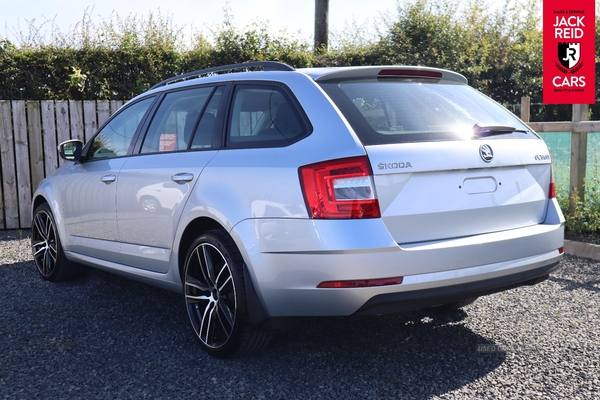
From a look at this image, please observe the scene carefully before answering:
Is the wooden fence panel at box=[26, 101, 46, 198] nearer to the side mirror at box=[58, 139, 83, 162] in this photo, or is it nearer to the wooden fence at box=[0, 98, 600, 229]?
the wooden fence at box=[0, 98, 600, 229]

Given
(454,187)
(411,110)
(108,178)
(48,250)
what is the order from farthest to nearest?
(48,250) → (108,178) → (411,110) → (454,187)

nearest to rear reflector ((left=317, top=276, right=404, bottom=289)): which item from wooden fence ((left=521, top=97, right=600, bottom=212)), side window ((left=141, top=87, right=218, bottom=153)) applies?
side window ((left=141, top=87, right=218, bottom=153))

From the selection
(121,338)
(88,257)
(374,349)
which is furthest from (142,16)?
(374,349)

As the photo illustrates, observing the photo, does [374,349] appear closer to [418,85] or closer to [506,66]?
[418,85]

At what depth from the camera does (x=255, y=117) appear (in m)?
3.88

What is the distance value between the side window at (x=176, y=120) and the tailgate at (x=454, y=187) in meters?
1.55

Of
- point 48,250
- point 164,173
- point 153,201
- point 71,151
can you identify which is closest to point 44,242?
point 48,250

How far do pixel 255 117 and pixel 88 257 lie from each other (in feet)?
7.50

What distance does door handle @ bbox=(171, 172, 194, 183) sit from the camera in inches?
157

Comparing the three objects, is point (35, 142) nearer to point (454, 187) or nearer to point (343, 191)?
point (343, 191)

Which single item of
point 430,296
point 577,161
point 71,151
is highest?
point 71,151

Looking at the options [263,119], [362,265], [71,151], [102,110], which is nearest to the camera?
[362,265]

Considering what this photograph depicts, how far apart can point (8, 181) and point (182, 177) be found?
599 cm

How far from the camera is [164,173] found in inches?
167
